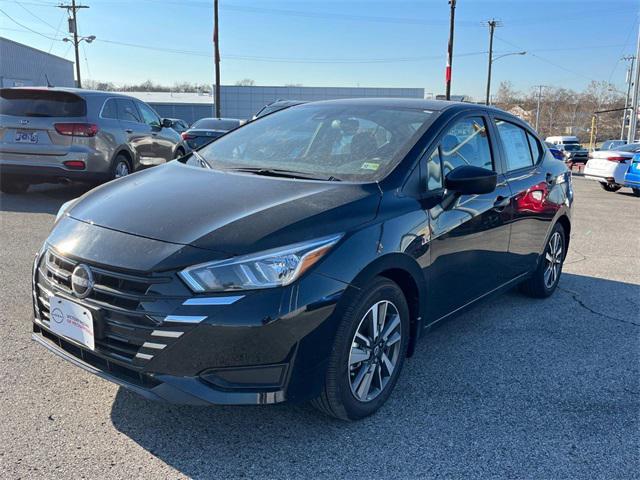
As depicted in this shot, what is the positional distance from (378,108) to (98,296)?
2.25 metres

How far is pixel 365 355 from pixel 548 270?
9.46 feet

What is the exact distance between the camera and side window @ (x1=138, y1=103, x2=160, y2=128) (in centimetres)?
995

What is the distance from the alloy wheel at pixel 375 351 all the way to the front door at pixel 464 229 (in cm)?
38

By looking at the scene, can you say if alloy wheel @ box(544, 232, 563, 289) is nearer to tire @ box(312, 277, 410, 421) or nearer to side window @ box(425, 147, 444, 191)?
side window @ box(425, 147, 444, 191)

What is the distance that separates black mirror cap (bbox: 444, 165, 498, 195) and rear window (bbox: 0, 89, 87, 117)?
6.55m

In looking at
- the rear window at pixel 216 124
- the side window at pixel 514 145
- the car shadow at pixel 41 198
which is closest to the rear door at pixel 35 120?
the car shadow at pixel 41 198

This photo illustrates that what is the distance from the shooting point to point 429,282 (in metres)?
3.15

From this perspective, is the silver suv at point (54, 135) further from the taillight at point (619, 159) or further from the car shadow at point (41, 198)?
the taillight at point (619, 159)

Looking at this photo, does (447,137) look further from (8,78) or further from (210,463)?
(8,78)

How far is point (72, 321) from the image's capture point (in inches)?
98.8

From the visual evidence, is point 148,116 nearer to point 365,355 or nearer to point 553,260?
point 553,260

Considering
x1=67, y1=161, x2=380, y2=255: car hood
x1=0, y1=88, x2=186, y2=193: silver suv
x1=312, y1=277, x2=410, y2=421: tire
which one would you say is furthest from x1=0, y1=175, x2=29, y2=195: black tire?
x1=312, y1=277, x2=410, y2=421: tire

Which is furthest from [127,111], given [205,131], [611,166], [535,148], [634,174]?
[611,166]

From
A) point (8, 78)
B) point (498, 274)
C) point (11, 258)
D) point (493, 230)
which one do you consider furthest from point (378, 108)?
point (8, 78)
